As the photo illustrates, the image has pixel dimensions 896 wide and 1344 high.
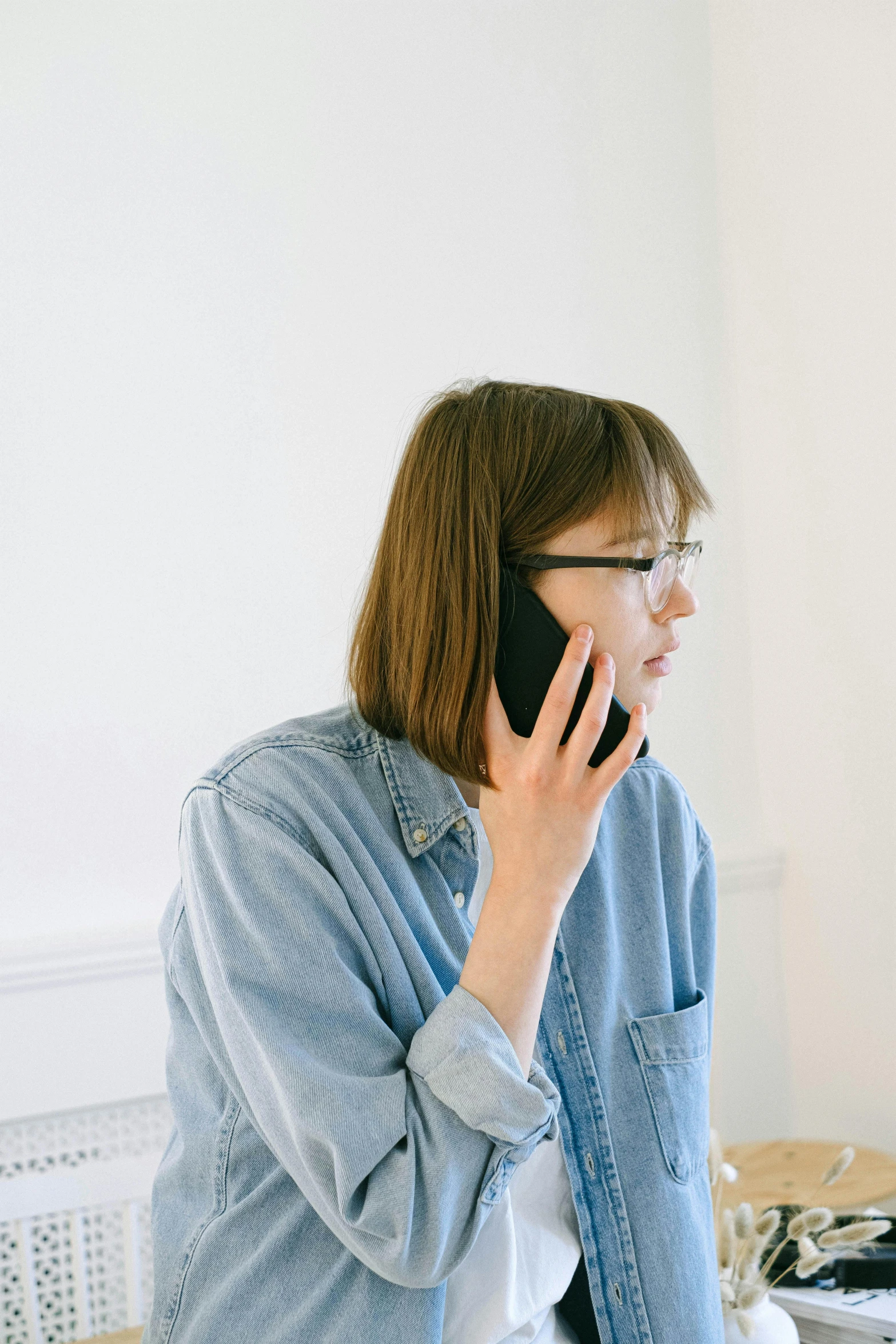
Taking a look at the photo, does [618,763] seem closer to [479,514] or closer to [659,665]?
[659,665]

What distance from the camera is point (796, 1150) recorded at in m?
1.94

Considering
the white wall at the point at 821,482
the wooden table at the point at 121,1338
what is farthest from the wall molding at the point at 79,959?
the white wall at the point at 821,482

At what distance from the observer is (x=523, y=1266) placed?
3.07 ft

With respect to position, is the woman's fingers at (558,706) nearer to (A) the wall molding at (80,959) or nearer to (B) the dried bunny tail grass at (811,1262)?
(B) the dried bunny tail grass at (811,1262)

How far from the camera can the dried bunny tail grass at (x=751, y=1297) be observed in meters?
1.14

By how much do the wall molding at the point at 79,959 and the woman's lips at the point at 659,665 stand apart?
906 mm

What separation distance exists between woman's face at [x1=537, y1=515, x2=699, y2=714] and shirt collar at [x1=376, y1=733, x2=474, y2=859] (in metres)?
0.17

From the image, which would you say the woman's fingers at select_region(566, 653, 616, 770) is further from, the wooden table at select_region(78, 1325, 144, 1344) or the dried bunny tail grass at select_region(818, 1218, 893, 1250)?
the wooden table at select_region(78, 1325, 144, 1344)

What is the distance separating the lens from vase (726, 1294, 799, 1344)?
113cm

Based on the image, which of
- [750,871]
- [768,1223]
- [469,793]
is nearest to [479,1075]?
[469,793]

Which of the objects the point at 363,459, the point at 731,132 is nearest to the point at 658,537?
the point at 363,459

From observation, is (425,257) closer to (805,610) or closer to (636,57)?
(636,57)

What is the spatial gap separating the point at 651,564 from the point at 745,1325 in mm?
773

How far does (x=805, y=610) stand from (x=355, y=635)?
1.34 m
